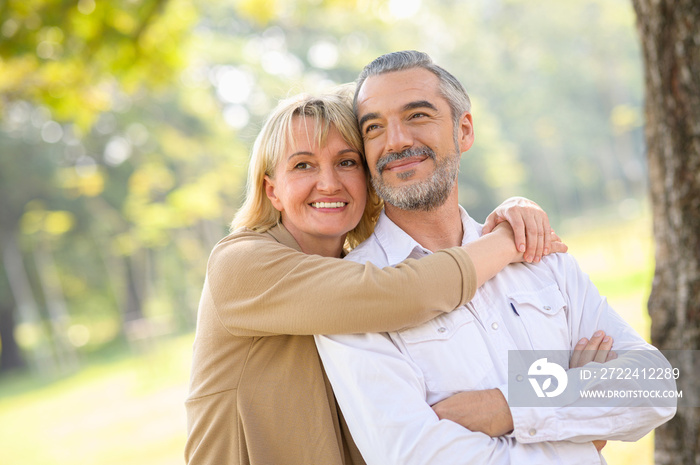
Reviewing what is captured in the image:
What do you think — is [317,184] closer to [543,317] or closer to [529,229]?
[529,229]

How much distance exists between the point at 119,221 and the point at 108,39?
23.1m

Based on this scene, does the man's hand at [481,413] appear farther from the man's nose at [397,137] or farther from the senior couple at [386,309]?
the man's nose at [397,137]

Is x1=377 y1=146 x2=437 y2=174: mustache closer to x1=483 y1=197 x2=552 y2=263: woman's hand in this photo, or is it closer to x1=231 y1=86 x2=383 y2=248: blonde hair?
x1=231 y1=86 x2=383 y2=248: blonde hair

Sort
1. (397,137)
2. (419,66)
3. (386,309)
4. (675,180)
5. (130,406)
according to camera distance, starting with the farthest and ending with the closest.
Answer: (130,406) < (675,180) < (419,66) < (397,137) < (386,309)

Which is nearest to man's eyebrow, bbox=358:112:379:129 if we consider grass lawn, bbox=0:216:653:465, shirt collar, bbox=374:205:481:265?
shirt collar, bbox=374:205:481:265

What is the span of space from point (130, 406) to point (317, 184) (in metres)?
12.6

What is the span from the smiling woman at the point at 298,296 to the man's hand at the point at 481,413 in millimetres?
304

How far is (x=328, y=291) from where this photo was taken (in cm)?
208

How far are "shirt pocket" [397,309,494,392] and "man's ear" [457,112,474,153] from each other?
89cm

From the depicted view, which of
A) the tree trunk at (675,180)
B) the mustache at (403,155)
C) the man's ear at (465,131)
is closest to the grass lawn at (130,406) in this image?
the tree trunk at (675,180)

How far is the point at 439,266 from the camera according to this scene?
215cm

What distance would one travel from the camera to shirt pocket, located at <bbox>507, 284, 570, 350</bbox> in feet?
7.67

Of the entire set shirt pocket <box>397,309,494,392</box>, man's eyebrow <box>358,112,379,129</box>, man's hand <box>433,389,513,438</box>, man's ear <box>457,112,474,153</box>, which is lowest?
man's hand <box>433,389,513,438</box>

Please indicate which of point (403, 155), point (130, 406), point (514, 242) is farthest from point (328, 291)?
point (130, 406)
